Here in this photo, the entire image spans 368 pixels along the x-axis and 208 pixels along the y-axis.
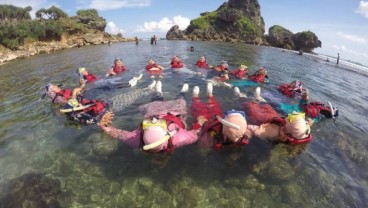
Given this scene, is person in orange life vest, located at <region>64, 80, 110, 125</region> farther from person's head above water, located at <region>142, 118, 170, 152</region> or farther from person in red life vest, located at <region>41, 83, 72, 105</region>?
person's head above water, located at <region>142, 118, 170, 152</region>

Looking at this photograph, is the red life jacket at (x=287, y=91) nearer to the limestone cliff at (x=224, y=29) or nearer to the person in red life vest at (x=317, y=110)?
the person in red life vest at (x=317, y=110)

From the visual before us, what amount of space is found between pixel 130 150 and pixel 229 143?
10.2 ft

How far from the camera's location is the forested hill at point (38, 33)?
137ft

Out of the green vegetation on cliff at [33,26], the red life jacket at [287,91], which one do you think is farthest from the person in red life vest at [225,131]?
the green vegetation on cliff at [33,26]

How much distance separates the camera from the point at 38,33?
163 feet

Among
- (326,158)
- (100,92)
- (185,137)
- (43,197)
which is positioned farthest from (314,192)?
(100,92)

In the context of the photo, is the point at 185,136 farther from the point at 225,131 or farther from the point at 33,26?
the point at 33,26

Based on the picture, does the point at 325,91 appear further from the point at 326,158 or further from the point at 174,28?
the point at 174,28

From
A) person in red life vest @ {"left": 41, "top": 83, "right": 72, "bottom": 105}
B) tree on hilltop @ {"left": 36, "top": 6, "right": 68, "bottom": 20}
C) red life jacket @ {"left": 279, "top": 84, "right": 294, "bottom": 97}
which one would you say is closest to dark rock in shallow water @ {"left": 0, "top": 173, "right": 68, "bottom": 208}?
person in red life vest @ {"left": 41, "top": 83, "right": 72, "bottom": 105}

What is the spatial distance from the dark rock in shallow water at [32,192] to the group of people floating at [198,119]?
90.2 inches

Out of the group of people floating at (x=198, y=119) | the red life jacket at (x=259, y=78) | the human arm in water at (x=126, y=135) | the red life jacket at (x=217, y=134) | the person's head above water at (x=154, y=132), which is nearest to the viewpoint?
the person's head above water at (x=154, y=132)

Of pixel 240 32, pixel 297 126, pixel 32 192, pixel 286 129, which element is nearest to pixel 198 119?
pixel 286 129

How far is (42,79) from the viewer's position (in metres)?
18.9

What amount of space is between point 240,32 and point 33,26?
69.6 m
